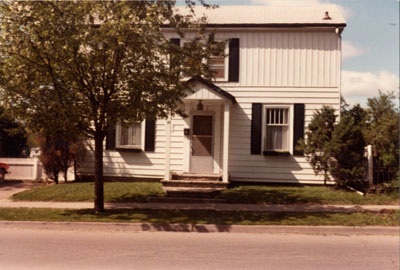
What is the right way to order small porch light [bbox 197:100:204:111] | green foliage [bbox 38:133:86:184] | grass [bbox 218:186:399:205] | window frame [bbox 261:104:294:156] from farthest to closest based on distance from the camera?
window frame [bbox 261:104:294:156] < green foliage [bbox 38:133:86:184] < small porch light [bbox 197:100:204:111] < grass [bbox 218:186:399:205]

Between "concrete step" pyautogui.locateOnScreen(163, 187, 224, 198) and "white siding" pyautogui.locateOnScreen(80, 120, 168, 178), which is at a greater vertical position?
"white siding" pyautogui.locateOnScreen(80, 120, 168, 178)

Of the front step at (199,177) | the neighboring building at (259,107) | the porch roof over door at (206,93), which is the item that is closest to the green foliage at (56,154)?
the neighboring building at (259,107)

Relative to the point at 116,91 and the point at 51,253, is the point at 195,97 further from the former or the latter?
the point at 51,253

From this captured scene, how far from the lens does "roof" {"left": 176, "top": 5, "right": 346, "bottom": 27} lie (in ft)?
44.0

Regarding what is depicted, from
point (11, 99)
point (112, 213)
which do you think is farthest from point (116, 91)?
Answer: point (112, 213)

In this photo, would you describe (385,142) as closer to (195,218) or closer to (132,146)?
(195,218)

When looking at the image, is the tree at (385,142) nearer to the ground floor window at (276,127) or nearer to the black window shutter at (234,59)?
the ground floor window at (276,127)

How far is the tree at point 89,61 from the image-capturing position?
7.66 metres

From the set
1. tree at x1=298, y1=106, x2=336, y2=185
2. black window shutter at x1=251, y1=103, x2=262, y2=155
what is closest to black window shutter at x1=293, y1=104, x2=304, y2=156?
tree at x1=298, y1=106, x2=336, y2=185

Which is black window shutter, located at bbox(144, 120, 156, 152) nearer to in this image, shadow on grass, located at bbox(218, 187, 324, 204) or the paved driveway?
shadow on grass, located at bbox(218, 187, 324, 204)

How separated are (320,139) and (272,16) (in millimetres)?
5555

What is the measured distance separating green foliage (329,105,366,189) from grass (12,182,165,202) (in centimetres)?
603

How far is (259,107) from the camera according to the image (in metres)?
13.6

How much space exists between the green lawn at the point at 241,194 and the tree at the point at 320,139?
0.93m
